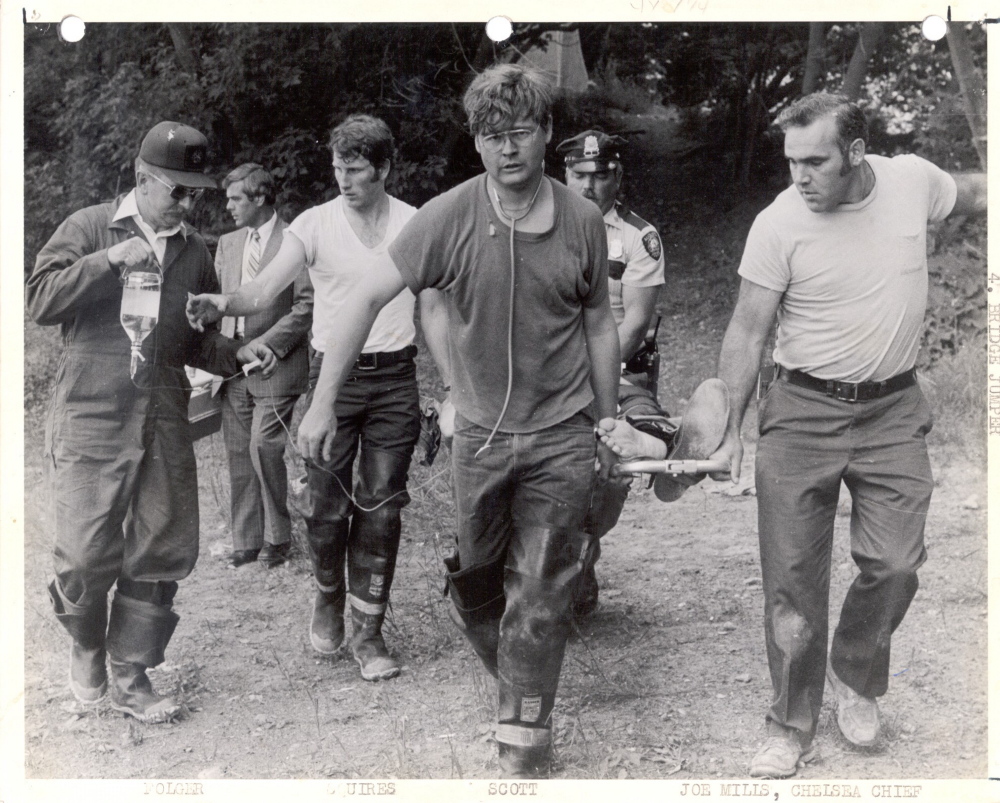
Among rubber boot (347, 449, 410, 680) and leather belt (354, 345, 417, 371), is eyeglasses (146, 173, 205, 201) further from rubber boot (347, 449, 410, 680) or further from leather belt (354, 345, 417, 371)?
rubber boot (347, 449, 410, 680)

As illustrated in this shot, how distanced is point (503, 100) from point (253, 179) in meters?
2.42

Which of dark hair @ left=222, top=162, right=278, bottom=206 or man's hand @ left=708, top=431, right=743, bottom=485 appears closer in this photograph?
man's hand @ left=708, top=431, right=743, bottom=485

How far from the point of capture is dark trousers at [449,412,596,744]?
11.8 feet

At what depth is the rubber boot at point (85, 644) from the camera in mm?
3990

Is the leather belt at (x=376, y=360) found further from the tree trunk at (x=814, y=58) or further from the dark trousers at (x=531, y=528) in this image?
the tree trunk at (x=814, y=58)

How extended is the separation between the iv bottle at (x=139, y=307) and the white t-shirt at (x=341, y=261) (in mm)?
777

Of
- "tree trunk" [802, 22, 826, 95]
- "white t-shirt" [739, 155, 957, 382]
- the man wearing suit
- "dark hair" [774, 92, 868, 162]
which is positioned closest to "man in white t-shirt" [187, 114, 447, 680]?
the man wearing suit

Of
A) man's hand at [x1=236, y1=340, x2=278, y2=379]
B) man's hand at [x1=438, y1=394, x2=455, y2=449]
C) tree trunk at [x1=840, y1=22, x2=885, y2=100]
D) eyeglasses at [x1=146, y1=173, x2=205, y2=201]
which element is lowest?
man's hand at [x1=438, y1=394, x2=455, y2=449]

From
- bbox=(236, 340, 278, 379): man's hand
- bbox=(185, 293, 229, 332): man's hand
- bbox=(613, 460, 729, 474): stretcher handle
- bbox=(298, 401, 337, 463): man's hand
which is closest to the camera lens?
bbox=(613, 460, 729, 474): stretcher handle

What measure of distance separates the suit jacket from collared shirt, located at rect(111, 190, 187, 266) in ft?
4.60

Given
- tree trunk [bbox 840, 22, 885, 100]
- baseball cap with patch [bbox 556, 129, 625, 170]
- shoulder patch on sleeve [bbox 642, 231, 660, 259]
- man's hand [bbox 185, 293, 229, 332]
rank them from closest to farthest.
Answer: man's hand [bbox 185, 293, 229, 332]
baseball cap with patch [bbox 556, 129, 625, 170]
shoulder patch on sleeve [bbox 642, 231, 660, 259]
tree trunk [bbox 840, 22, 885, 100]

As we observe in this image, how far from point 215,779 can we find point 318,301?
1878 millimetres
